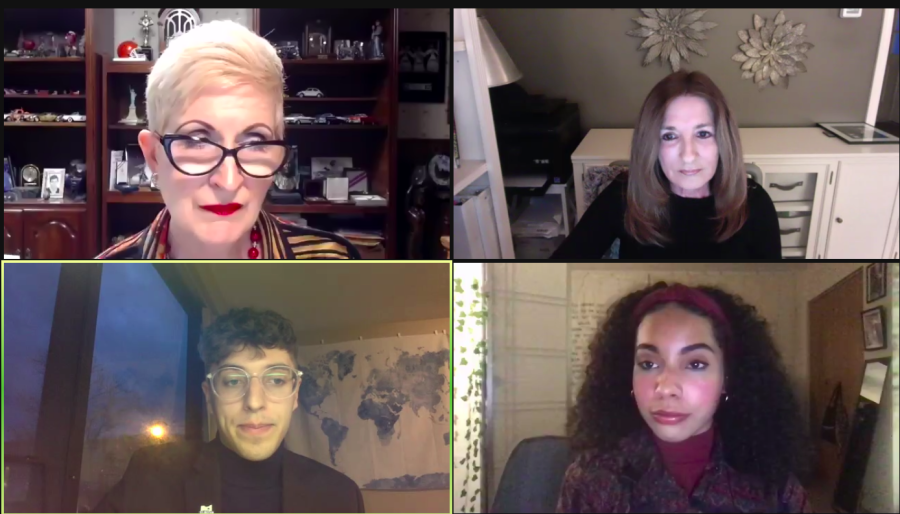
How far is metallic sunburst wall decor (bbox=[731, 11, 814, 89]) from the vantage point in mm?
1683

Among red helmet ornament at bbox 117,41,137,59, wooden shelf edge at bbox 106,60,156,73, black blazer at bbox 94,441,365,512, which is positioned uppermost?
red helmet ornament at bbox 117,41,137,59

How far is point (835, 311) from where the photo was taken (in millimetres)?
1746

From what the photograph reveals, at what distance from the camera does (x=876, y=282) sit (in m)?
1.76

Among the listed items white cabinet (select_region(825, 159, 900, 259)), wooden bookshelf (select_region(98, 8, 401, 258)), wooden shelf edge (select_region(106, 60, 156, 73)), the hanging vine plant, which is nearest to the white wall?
the hanging vine plant

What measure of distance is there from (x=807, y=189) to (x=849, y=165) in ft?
0.33

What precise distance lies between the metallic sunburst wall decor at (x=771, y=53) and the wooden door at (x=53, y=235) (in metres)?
1.38

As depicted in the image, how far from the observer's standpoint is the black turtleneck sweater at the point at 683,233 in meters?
1.72

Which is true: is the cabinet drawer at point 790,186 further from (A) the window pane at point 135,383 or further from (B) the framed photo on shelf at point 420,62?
(A) the window pane at point 135,383

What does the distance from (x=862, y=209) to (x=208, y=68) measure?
1349 millimetres

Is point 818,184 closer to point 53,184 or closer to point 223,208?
point 223,208

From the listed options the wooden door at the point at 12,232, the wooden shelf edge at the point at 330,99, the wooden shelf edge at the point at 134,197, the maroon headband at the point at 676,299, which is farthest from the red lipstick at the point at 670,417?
the wooden door at the point at 12,232

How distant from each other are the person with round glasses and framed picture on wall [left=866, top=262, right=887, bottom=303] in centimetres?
115

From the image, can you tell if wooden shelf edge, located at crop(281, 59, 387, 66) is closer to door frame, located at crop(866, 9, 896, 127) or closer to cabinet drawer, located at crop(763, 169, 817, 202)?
cabinet drawer, located at crop(763, 169, 817, 202)

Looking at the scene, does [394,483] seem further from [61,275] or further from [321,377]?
[61,275]
